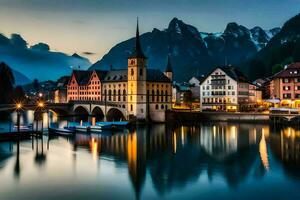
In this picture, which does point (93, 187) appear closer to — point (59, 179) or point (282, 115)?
point (59, 179)

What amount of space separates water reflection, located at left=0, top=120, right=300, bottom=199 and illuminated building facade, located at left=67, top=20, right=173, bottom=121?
1970cm

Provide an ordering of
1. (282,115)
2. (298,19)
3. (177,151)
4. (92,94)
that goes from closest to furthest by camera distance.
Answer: (177,151), (282,115), (92,94), (298,19)

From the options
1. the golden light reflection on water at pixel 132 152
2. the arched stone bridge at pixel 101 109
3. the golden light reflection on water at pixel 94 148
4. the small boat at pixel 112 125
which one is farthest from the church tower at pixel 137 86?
the golden light reflection on water at pixel 94 148

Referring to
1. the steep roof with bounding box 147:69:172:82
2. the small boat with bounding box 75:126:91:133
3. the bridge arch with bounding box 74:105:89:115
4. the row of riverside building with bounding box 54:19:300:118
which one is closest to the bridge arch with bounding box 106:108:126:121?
the row of riverside building with bounding box 54:19:300:118

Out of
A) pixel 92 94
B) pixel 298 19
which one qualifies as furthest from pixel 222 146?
pixel 298 19

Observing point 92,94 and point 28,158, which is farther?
point 92,94

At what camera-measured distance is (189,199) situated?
3033 centimetres

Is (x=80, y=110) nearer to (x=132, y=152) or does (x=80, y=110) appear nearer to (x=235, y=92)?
(x=235, y=92)

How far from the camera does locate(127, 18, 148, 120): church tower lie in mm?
92312

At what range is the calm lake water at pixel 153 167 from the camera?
3250 centimetres

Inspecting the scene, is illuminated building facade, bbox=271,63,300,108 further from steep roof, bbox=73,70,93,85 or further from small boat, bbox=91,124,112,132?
steep roof, bbox=73,70,93,85

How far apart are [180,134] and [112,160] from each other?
1072 inches

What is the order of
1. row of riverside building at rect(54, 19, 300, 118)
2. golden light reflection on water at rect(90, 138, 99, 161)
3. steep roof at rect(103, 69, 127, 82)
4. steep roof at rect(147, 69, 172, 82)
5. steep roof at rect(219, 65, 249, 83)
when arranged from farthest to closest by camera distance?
steep roof at rect(219, 65, 249, 83), steep roof at rect(103, 69, 127, 82), steep roof at rect(147, 69, 172, 82), row of riverside building at rect(54, 19, 300, 118), golden light reflection on water at rect(90, 138, 99, 161)

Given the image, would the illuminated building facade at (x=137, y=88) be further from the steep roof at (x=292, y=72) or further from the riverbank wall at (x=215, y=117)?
the steep roof at (x=292, y=72)
